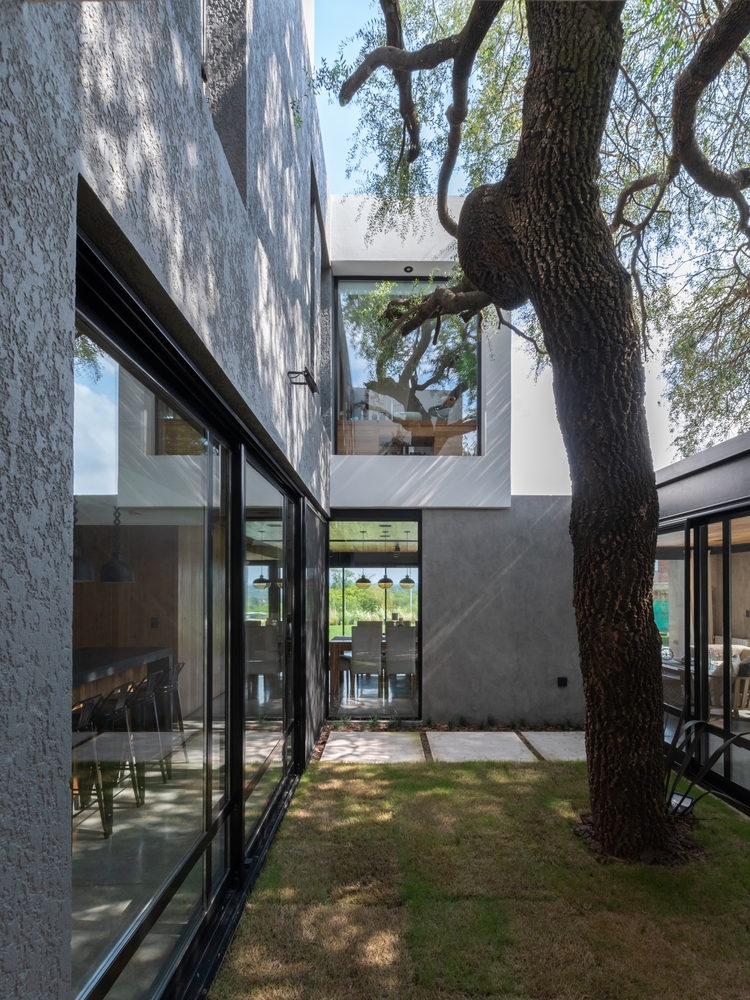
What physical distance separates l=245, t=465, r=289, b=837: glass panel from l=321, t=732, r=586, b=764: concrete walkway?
5.89ft

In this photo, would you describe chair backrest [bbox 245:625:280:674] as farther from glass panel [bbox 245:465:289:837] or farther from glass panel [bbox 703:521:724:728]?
glass panel [bbox 703:521:724:728]

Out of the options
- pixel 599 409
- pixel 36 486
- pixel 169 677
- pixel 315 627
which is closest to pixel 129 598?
pixel 169 677

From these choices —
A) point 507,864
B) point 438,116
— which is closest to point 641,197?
point 438,116

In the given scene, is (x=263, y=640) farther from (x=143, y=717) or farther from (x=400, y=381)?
(x=400, y=381)

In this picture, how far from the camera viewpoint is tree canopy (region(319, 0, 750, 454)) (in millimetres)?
5141

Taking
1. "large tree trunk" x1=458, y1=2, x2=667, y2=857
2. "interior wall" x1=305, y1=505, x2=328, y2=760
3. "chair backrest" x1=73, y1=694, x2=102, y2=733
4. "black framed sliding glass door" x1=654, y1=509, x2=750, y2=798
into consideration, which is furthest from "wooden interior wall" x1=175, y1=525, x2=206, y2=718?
"black framed sliding glass door" x1=654, y1=509, x2=750, y2=798

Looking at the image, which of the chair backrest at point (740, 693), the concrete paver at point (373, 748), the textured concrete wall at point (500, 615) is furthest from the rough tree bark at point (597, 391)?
the textured concrete wall at point (500, 615)

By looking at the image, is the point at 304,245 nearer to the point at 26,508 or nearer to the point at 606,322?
the point at 606,322

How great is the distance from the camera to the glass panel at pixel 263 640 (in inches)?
145

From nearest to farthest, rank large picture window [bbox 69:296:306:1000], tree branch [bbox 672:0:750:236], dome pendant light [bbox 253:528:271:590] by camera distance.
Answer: large picture window [bbox 69:296:306:1000] → dome pendant light [bbox 253:528:271:590] → tree branch [bbox 672:0:750:236]

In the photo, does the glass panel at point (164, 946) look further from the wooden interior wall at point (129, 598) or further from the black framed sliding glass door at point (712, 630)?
the black framed sliding glass door at point (712, 630)

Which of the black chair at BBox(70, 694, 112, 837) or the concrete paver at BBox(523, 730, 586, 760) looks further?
the concrete paver at BBox(523, 730, 586, 760)

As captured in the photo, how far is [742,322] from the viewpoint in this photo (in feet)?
23.1

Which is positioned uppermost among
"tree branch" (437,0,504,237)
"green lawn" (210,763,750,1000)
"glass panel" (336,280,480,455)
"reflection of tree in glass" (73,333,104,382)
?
"tree branch" (437,0,504,237)
